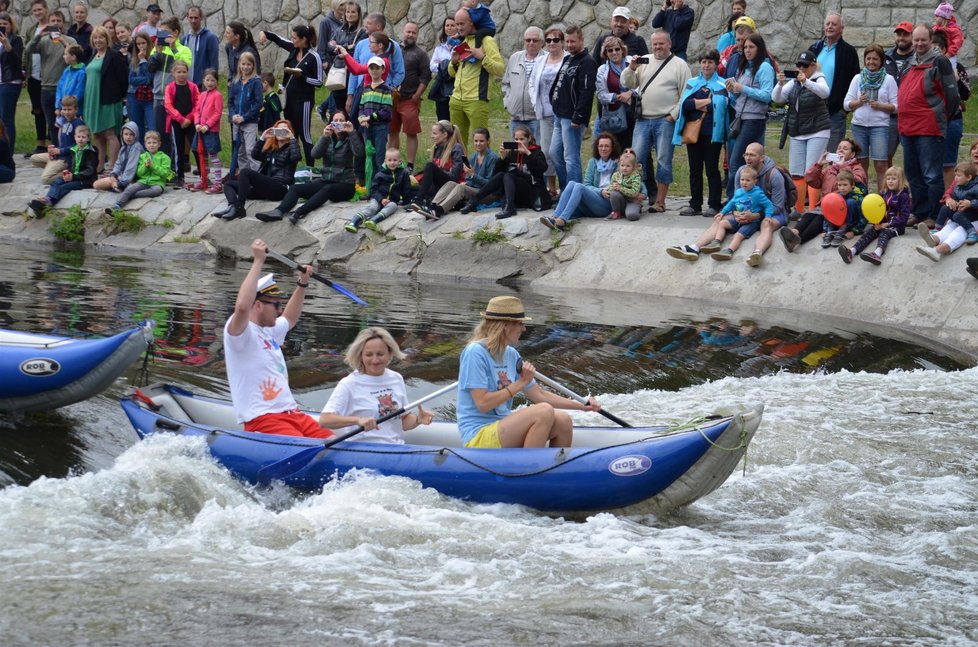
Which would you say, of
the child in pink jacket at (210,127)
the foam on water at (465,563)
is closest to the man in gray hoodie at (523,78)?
the child in pink jacket at (210,127)

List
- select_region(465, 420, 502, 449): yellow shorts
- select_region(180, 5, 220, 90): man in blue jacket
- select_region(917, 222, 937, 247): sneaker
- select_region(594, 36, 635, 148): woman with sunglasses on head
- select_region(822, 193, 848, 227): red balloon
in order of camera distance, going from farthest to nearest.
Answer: select_region(180, 5, 220, 90): man in blue jacket → select_region(594, 36, 635, 148): woman with sunglasses on head → select_region(822, 193, 848, 227): red balloon → select_region(917, 222, 937, 247): sneaker → select_region(465, 420, 502, 449): yellow shorts

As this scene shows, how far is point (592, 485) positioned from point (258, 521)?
1769mm

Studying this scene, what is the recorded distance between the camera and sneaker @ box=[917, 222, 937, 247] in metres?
12.3

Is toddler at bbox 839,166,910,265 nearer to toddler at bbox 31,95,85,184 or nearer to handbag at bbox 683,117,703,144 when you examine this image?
handbag at bbox 683,117,703,144

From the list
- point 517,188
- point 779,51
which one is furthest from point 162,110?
point 779,51

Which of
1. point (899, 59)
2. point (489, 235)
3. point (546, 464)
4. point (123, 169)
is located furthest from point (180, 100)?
point (546, 464)

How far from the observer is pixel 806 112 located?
43.4ft

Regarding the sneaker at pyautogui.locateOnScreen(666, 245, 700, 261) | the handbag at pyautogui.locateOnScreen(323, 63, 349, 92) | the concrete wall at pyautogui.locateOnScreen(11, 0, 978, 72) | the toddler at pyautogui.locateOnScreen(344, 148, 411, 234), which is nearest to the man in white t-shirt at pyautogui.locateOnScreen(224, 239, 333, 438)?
the sneaker at pyautogui.locateOnScreen(666, 245, 700, 261)

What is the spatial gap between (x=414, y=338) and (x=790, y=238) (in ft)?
14.0

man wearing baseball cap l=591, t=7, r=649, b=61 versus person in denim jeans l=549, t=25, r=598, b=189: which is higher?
man wearing baseball cap l=591, t=7, r=649, b=61

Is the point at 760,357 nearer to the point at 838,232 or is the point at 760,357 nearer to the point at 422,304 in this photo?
the point at 838,232

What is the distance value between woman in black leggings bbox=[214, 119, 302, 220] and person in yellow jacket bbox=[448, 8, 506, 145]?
205cm

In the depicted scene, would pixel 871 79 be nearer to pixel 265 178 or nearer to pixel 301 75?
pixel 301 75

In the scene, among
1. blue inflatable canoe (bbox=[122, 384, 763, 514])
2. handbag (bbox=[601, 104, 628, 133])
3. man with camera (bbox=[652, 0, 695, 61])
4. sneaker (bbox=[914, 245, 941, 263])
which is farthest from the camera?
man with camera (bbox=[652, 0, 695, 61])
